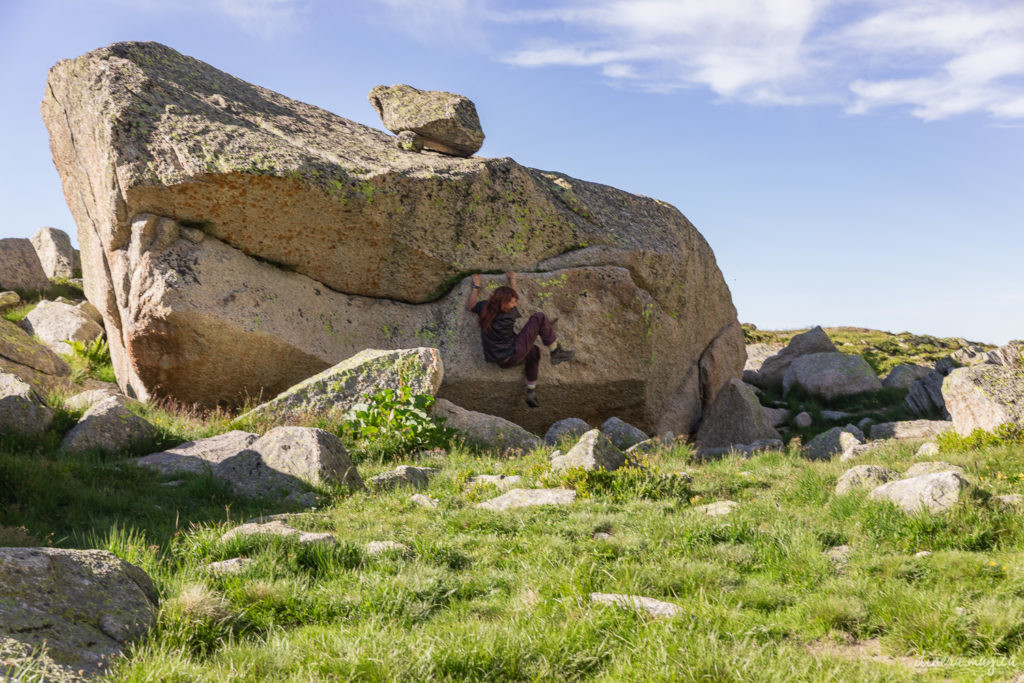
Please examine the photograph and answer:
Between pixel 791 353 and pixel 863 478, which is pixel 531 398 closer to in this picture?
pixel 863 478

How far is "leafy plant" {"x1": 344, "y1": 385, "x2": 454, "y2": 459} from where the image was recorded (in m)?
14.3

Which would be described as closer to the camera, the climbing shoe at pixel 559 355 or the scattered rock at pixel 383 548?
the scattered rock at pixel 383 548

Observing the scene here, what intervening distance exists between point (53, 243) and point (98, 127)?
1941 cm

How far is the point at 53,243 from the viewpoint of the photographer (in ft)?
109

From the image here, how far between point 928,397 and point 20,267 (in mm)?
33803

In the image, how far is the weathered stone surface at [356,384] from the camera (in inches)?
618

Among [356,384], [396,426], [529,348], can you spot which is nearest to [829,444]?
[529,348]

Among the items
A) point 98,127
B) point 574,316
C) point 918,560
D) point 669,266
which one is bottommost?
point 918,560

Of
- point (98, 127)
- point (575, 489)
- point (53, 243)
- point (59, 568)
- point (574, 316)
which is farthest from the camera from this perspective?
point (53, 243)

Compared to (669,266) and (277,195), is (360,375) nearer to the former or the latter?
(277,195)

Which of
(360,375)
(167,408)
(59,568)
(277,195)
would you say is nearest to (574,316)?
(360,375)

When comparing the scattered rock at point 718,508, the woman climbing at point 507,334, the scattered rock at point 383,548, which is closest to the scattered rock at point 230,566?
the scattered rock at point 383,548

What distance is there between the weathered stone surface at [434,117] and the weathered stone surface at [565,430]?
10.3m

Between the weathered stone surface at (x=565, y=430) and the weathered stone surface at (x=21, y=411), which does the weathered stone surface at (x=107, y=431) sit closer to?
the weathered stone surface at (x=21, y=411)
